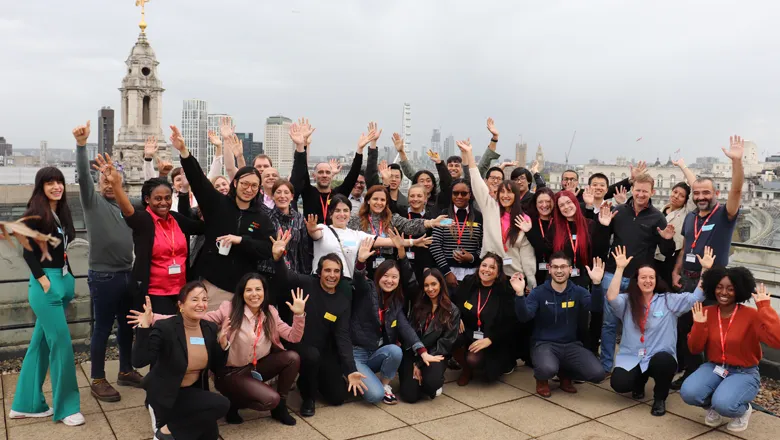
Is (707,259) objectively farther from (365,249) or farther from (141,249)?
(141,249)

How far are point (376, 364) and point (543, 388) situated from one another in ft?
5.05

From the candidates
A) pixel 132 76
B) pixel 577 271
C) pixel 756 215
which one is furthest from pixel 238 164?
pixel 132 76

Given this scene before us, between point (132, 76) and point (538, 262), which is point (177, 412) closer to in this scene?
point (538, 262)

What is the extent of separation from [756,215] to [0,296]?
9.63 m

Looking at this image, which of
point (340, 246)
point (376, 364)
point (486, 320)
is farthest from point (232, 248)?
point (486, 320)

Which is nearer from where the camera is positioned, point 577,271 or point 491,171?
point 577,271

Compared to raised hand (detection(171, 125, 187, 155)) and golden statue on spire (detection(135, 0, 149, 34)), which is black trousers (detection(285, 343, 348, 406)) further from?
golden statue on spire (detection(135, 0, 149, 34))

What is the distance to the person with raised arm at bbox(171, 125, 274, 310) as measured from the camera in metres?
5.02

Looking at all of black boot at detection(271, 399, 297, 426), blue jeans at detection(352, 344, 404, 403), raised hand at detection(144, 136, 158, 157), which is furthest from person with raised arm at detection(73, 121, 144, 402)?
blue jeans at detection(352, 344, 404, 403)

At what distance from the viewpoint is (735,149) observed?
5.61 metres

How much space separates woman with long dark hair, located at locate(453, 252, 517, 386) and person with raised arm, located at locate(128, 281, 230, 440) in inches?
95.0

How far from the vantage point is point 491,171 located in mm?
6941

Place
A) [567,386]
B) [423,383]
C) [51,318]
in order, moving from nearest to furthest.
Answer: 1. [51,318]
2. [423,383]
3. [567,386]

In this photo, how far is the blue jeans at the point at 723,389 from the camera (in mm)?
4867
